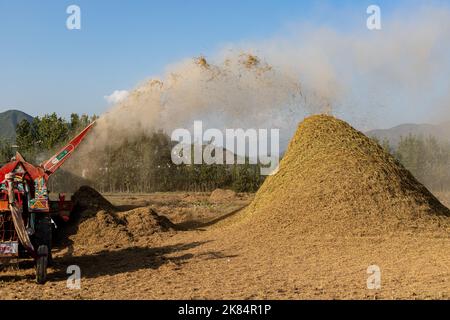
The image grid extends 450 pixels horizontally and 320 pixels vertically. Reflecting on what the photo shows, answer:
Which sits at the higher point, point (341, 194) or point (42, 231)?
point (341, 194)

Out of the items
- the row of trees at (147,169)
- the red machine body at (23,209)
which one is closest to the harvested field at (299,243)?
the red machine body at (23,209)

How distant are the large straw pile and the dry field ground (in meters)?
0.49

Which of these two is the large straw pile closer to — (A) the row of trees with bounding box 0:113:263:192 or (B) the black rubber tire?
(B) the black rubber tire

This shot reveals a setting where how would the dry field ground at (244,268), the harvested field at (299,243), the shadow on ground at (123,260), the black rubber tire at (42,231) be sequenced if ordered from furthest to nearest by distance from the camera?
the shadow on ground at (123,260) < the black rubber tire at (42,231) < the harvested field at (299,243) < the dry field ground at (244,268)

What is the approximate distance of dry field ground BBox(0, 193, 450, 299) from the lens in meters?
6.65

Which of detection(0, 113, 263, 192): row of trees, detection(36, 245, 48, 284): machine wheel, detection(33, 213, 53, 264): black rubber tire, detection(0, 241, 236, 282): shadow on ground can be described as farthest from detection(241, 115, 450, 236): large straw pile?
detection(0, 113, 263, 192): row of trees

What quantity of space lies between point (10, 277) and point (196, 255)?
10.9 feet

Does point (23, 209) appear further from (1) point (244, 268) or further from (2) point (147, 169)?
(2) point (147, 169)

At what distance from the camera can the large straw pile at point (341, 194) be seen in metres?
10.7

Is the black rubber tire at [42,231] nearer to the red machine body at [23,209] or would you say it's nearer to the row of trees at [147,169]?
the red machine body at [23,209]

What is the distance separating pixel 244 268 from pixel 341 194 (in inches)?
155

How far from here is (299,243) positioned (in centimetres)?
1003

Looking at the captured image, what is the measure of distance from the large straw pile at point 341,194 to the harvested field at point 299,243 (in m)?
0.03

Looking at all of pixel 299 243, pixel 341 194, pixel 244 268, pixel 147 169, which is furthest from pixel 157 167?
pixel 244 268
